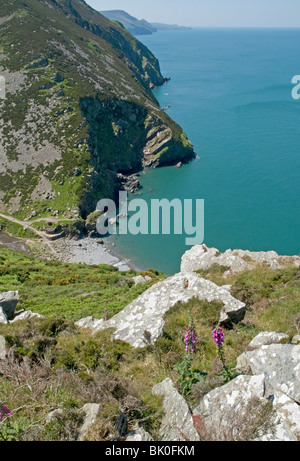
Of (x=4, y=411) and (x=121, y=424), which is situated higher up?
(x=4, y=411)

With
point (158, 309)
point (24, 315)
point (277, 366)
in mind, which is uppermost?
point (277, 366)

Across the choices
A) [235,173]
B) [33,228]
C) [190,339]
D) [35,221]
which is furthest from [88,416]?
[235,173]

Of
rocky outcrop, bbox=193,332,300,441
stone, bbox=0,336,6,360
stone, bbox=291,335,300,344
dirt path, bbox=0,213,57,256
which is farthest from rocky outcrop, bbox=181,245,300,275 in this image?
dirt path, bbox=0,213,57,256

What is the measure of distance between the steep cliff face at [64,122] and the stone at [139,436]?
188 feet

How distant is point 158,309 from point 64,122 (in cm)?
7337

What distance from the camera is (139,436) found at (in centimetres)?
560

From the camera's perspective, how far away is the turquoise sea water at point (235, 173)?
2271 inches

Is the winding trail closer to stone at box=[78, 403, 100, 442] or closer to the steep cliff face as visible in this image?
the steep cliff face

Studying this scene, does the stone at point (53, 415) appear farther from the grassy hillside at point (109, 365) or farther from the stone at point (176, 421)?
the stone at point (176, 421)

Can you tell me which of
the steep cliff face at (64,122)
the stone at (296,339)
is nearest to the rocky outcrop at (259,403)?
the stone at (296,339)

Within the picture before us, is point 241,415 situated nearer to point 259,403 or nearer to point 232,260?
point 259,403

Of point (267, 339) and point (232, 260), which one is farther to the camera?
point (232, 260)

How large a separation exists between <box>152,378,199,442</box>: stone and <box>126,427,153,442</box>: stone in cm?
28

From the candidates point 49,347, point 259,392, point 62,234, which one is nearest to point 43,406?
point 49,347
